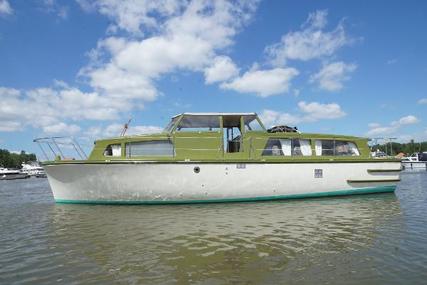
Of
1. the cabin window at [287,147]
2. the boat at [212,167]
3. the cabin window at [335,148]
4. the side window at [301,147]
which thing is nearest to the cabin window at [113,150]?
the boat at [212,167]

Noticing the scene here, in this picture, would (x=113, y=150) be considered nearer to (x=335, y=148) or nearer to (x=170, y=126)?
(x=170, y=126)

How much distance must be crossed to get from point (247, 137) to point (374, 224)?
6870mm

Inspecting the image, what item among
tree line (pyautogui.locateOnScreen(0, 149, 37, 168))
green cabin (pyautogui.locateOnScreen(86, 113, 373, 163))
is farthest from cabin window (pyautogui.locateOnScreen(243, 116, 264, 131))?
tree line (pyautogui.locateOnScreen(0, 149, 37, 168))

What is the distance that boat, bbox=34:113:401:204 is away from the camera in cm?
1455

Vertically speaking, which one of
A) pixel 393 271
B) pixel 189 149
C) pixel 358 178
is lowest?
pixel 393 271

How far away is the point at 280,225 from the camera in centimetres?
1020

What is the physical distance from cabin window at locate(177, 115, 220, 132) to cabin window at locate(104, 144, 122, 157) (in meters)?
2.56

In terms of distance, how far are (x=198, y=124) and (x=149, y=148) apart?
259cm

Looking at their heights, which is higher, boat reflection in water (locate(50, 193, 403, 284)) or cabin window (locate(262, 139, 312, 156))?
cabin window (locate(262, 139, 312, 156))

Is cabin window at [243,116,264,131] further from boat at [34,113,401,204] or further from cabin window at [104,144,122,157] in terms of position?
cabin window at [104,144,122,157]

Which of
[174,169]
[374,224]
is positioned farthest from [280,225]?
[174,169]

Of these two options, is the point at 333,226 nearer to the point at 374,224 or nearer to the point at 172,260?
the point at 374,224

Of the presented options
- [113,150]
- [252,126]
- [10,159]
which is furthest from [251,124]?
[10,159]

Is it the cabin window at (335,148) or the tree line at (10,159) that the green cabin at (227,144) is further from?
the tree line at (10,159)
